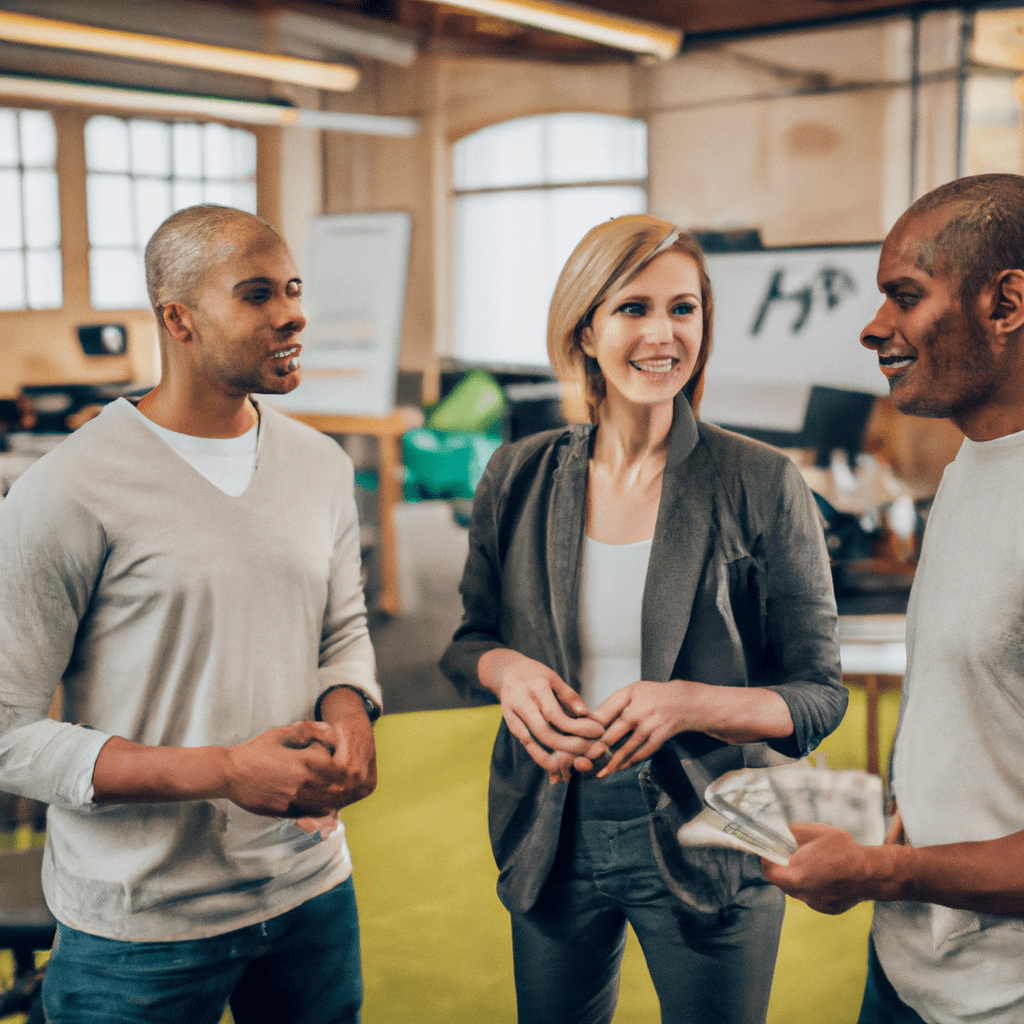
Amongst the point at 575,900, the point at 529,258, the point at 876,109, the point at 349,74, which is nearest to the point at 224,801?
the point at 575,900

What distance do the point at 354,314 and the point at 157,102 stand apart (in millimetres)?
1230

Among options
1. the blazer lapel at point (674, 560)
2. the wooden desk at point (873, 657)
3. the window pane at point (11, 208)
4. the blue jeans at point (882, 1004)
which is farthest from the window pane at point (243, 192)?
the blue jeans at point (882, 1004)

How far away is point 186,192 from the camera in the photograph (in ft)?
13.6

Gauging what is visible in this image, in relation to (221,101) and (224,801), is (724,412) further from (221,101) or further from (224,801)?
(224,801)

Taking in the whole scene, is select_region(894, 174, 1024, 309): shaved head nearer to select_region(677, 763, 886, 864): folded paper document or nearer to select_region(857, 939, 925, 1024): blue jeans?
select_region(677, 763, 886, 864): folded paper document

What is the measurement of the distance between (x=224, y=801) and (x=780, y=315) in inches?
164

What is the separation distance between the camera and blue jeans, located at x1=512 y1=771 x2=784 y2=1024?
50.3 inches

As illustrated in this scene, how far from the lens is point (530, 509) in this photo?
54.0 inches

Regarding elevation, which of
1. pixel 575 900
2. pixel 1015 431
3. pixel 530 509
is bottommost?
pixel 575 900

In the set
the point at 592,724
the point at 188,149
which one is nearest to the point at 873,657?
the point at 592,724

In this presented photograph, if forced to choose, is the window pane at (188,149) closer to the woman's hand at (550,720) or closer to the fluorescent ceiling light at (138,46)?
the fluorescent ceiling light at (138,46)

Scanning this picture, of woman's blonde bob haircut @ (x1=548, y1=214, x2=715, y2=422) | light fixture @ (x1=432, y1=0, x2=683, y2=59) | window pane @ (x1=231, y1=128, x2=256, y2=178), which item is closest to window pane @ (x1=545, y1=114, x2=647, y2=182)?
light fixture @ (x1=432, y1=0, x2=683, y2=59)

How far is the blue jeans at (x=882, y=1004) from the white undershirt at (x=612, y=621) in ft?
1.46

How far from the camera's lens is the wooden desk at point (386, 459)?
3.51 meters
